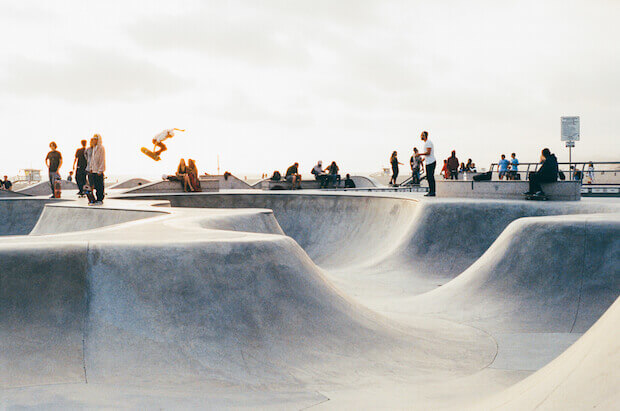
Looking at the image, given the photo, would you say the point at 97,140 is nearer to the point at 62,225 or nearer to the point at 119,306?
the point at 62,225

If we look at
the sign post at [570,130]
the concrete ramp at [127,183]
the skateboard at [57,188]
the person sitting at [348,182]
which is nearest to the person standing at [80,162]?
the skateboard at [57,188]

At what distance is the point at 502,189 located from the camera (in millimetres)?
15000

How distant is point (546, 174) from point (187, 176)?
12.9 metres

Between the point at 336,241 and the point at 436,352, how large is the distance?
31.8 ft

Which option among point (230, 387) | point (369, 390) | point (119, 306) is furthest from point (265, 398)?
point (119, 306)

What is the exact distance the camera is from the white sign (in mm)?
24578

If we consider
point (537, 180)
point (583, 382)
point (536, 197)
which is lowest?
point (583, 382)

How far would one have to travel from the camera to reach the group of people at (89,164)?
12.9 m

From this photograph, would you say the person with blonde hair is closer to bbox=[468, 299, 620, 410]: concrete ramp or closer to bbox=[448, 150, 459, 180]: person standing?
bbox=[468, 299, 620, 410]: concrete ramp

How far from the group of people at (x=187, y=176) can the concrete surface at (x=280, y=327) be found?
12966mm

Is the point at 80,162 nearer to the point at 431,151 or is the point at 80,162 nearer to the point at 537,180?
the point at 431,151

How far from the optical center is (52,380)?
4.23 m

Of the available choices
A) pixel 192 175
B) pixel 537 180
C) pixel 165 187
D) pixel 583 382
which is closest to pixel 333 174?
pixel 192 175

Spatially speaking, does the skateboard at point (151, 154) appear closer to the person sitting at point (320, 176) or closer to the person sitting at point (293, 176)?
the person sitting at point (293, 176)
